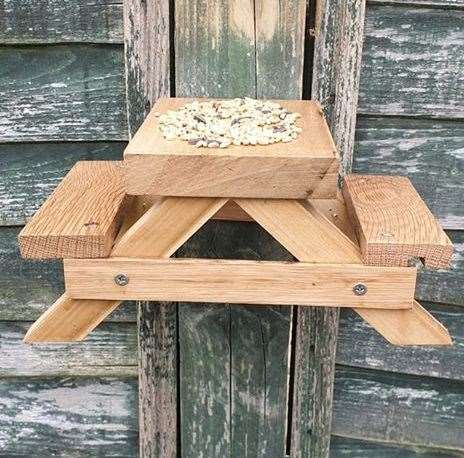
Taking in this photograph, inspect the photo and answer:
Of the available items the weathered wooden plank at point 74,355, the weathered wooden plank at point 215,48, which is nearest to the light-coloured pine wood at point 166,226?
the weathered wooden plank at point 215,48

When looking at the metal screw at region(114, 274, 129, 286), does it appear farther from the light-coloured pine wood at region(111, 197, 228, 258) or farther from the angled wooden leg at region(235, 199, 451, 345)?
the angled wooden leg at region(235, 199, 451, 345)

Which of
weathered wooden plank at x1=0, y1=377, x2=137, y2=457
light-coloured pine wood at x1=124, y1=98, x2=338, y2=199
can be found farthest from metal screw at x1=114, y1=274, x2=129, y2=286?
weathered wooden plank at x1=0, y1=377, x2=137, y2=457

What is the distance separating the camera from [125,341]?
3.43ft

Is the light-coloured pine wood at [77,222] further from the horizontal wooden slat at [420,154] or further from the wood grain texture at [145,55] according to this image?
the horizontal wooden slat at [420,154]

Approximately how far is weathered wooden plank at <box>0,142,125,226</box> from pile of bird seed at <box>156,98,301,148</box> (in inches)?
8.8

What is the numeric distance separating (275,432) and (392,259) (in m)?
0.50

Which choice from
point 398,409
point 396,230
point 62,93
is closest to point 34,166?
point 62,93

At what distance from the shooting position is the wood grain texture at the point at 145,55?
2.80 ft

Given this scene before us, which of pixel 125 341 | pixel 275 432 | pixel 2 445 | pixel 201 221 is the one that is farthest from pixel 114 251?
pixel 2 445

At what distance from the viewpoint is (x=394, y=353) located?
40.9 inches

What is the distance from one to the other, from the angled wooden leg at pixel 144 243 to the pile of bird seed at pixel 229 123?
7 cm

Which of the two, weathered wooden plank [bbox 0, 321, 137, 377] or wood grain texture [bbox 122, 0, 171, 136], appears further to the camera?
weathered wooden plank [bbox 0, 321, 137, 377]

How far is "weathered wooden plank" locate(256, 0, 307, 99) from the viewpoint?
836 millimetres

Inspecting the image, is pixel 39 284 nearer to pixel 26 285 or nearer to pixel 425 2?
pixel 26 285
